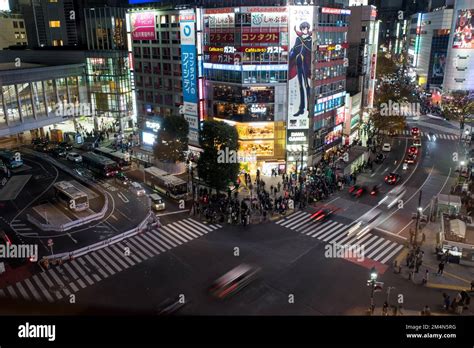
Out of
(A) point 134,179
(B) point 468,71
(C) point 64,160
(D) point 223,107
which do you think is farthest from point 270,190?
(B) point 468,71

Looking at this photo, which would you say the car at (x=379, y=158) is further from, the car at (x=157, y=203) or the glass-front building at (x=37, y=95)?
the glass-front building at (x=37, y=95)

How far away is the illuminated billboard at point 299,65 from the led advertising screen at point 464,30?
51.5m

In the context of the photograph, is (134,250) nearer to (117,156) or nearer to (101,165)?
(101,165)

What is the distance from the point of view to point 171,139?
155 ft

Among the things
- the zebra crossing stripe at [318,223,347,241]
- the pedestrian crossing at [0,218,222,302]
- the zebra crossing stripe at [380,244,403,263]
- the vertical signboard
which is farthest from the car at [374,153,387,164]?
the pedestrian crossing at [0,218,222,302]

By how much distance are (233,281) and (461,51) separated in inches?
3177

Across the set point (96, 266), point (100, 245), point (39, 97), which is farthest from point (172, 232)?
point (39, 97)

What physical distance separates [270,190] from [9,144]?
4489cm

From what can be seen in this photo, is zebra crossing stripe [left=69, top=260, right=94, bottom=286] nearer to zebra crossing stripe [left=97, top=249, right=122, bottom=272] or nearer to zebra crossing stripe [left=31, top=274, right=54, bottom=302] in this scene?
zebra crossing stripe [left=97, top=249, right=122, bottom=272]

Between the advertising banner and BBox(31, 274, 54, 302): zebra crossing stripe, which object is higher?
the advertising banner

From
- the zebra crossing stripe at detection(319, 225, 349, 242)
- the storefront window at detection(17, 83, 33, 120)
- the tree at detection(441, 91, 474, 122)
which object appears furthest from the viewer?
→ the tree at detection(441, 91, 474, 122)

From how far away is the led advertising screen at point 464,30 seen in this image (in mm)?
79762

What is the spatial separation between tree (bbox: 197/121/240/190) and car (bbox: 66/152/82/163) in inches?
888

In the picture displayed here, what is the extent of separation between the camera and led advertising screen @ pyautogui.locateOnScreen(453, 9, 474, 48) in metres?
79.8
